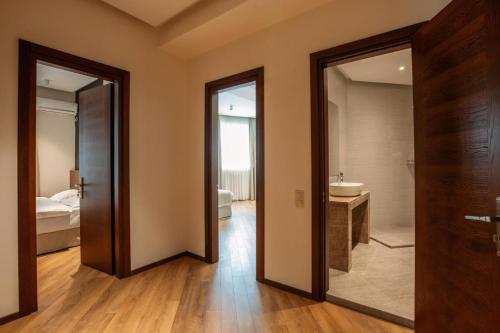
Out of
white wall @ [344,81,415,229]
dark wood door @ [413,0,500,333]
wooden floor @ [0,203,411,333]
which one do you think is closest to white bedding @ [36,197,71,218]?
wooden floor @ [0,203,411,333]

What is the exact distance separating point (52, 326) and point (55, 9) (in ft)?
8.48

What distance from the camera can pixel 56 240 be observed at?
3393 millimetres

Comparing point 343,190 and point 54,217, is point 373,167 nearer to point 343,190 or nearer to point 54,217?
point 343,190

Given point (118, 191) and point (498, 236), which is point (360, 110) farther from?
point (118, 191)

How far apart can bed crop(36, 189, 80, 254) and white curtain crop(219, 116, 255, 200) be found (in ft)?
14.0

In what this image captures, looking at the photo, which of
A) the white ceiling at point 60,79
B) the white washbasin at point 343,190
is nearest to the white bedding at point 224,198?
the white washbasin at point 343,190

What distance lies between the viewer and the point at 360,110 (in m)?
4.30

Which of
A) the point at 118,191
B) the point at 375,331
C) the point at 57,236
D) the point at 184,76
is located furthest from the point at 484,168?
the point at 57,236

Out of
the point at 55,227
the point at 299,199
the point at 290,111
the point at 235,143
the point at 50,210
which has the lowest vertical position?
the point at 55,227

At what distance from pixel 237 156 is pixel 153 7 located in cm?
560

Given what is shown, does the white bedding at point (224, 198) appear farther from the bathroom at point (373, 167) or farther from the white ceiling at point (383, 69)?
the white ceiling at point (383, 69)

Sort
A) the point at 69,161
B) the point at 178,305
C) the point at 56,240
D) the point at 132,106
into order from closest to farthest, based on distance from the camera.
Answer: the point at 178,305, the point at 132,106, the point at 56,240, the point at 69,161

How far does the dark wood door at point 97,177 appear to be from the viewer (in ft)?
8.64

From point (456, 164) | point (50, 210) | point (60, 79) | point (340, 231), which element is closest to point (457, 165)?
point (456, 164)
